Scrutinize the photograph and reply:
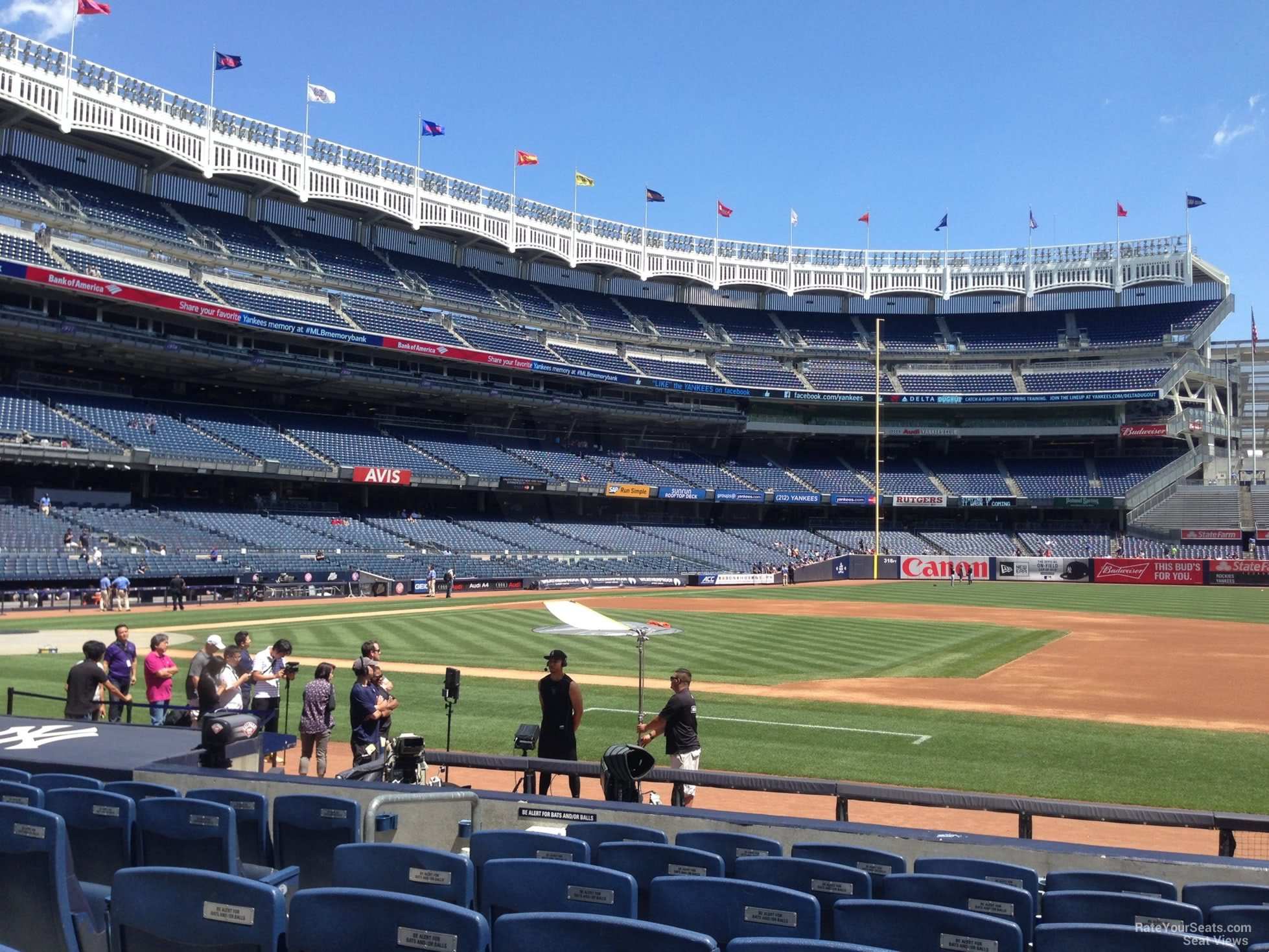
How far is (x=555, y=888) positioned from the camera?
4.02 meters

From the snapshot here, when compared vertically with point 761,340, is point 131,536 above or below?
below

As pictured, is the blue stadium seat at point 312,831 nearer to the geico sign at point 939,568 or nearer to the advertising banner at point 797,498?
the geico sign at point 939,568

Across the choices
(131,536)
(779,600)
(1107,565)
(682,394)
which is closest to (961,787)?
(779,600)

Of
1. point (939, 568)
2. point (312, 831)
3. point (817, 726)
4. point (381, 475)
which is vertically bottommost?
point (817, 726)

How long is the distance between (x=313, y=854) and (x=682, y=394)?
69.7 m

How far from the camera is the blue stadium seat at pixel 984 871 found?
491 centimetres

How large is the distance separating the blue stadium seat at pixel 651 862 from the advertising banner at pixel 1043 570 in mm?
64752

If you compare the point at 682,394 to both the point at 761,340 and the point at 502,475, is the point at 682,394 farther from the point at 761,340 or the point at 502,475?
the point at 502,475

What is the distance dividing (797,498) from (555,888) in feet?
229

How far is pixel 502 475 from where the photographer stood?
5988cm

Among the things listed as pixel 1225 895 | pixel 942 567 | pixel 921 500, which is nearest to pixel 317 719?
pixel 1225 895

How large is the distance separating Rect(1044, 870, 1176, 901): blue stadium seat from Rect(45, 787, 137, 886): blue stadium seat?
17.4 ft

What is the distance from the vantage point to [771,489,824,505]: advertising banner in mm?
72375

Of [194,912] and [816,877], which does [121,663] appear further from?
[816,877]
